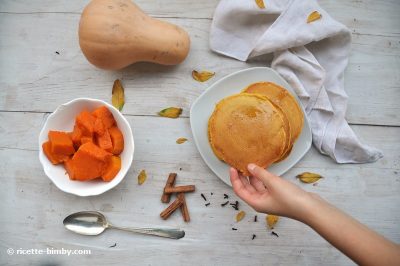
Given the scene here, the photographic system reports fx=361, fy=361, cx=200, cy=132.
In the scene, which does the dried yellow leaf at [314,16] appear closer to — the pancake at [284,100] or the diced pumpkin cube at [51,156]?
the pancake at [284,100]

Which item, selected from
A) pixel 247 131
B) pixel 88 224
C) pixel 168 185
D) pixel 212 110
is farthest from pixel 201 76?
pixel 88 224

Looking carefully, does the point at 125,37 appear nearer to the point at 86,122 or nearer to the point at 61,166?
the point at 86,122

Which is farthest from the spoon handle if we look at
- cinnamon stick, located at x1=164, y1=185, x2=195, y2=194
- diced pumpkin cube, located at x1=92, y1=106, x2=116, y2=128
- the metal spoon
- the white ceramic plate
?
diced pumpkin cube, located at x1=92, y1=106, x2=116, y2=128

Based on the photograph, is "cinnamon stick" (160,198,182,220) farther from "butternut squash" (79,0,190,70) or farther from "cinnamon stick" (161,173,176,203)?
"butternut squash" (79,0,190,70)

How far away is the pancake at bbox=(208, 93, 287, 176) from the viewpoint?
1.05 m

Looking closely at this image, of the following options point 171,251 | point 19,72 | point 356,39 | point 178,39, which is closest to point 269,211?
point 171,251

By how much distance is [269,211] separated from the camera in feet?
3.11

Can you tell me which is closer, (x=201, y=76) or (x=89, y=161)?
(x=89, y=161)

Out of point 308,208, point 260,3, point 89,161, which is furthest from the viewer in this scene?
point 260,3

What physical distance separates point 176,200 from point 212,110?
0.32m

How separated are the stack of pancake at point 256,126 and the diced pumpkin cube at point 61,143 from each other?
1.41 feet

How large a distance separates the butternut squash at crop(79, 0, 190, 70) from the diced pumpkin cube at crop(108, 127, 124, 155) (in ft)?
0.65

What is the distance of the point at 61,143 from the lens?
42.0 inches

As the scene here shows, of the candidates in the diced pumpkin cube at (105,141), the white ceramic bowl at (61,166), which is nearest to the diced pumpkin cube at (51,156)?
the white ceramic bowl at (61,166)
